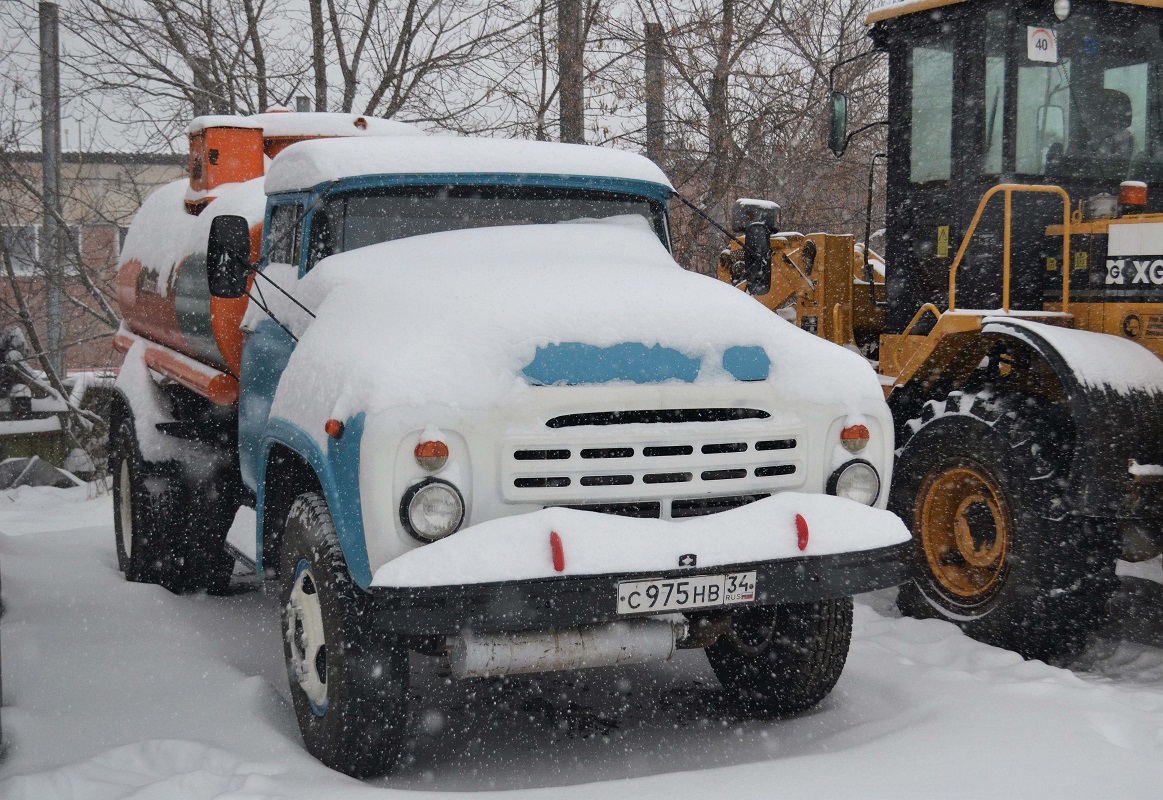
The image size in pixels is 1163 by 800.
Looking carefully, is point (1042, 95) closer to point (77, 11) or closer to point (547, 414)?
point (547, 414)

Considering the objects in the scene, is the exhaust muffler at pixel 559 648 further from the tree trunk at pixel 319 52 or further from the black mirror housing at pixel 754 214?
the tree trunk at pixel 319 52

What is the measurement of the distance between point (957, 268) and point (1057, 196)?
1.99 feet

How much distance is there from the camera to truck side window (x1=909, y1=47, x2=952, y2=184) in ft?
21.6

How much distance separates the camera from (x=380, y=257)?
5.02 m

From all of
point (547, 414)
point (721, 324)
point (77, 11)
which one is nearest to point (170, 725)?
point (547, 414)

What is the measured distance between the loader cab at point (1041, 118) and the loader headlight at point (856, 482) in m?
2.32

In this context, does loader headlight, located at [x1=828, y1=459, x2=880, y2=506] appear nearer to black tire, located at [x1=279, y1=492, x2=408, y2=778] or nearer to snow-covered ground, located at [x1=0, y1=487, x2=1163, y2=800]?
snow-covered ground, located at [x1=0, y1=487, x2=1163, y2=800]

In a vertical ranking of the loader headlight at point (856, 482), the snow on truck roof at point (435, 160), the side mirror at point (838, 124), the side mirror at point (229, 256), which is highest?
the side mirror at point (838, 124)

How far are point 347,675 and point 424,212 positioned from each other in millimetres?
2186

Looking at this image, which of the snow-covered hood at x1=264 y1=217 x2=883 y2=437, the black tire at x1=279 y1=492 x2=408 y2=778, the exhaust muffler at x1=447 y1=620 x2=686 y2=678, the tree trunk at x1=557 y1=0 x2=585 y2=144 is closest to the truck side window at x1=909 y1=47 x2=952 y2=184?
the snow-covered hood at x1=264 y1=217 x2=883 y2=437

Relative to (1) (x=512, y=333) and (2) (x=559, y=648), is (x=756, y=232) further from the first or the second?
(2) (x=559, y=648)

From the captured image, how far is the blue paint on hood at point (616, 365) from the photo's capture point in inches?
157

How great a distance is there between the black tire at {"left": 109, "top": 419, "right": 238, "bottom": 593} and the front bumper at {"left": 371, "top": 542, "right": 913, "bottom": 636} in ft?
11.0

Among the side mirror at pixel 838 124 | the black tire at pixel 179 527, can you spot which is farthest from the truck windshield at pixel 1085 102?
the black tire at pixel 179 527
